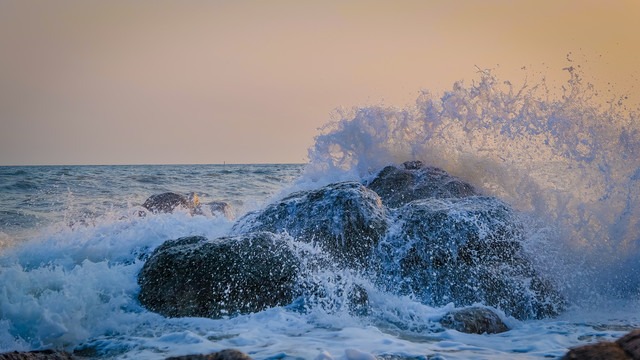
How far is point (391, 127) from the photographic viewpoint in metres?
7.96

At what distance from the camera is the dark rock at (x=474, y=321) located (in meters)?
3.36

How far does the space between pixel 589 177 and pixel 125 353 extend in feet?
16.4

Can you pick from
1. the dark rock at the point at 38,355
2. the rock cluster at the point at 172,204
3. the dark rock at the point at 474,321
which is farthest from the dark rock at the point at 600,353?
the rock cluster at the point at 172,204

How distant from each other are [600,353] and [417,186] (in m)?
4.08

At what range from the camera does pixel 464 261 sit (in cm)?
431

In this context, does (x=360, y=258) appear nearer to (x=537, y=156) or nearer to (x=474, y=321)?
(x=474, y=321)

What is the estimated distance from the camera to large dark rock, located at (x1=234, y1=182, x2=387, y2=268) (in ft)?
14.4

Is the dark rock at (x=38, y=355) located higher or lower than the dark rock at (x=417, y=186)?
lower

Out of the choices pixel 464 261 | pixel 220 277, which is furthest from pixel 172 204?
pixel 464 261

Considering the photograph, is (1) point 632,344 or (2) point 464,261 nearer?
(1) point 632,344

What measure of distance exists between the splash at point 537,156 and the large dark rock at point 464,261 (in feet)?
1.25

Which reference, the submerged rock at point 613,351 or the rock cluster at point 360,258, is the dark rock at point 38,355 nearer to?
the rock cluster at point 360,258

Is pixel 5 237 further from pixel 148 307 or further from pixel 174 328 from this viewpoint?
pixel 174 328

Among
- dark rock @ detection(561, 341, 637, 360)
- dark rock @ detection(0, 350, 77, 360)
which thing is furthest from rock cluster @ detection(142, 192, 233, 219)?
dark rock @ detection(561, 341, 637, 360)
